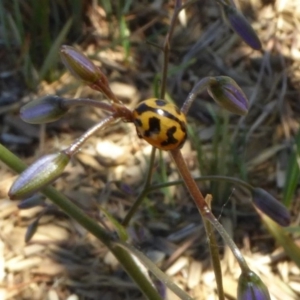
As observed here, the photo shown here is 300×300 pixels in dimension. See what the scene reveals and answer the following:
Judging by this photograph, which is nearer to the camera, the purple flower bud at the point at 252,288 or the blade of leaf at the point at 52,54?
the purple flower bud at the point at 252,288

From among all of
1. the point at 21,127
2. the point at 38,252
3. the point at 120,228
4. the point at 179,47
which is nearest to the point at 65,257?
the point at 38,252

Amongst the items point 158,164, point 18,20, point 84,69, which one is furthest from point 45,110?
point 18,20

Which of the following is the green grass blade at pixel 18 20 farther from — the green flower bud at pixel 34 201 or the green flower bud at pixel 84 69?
the green flower bud at pixel 84 69

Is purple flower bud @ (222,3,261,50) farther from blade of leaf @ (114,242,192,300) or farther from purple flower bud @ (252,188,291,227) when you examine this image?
blade of leaf @ (114,242,192,300)

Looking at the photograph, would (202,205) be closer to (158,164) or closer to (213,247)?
(213,247)

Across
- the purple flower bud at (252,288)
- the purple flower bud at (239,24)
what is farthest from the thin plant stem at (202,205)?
the purple flower bud at (239,24)

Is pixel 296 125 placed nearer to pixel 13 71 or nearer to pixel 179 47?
pixel 179 47
